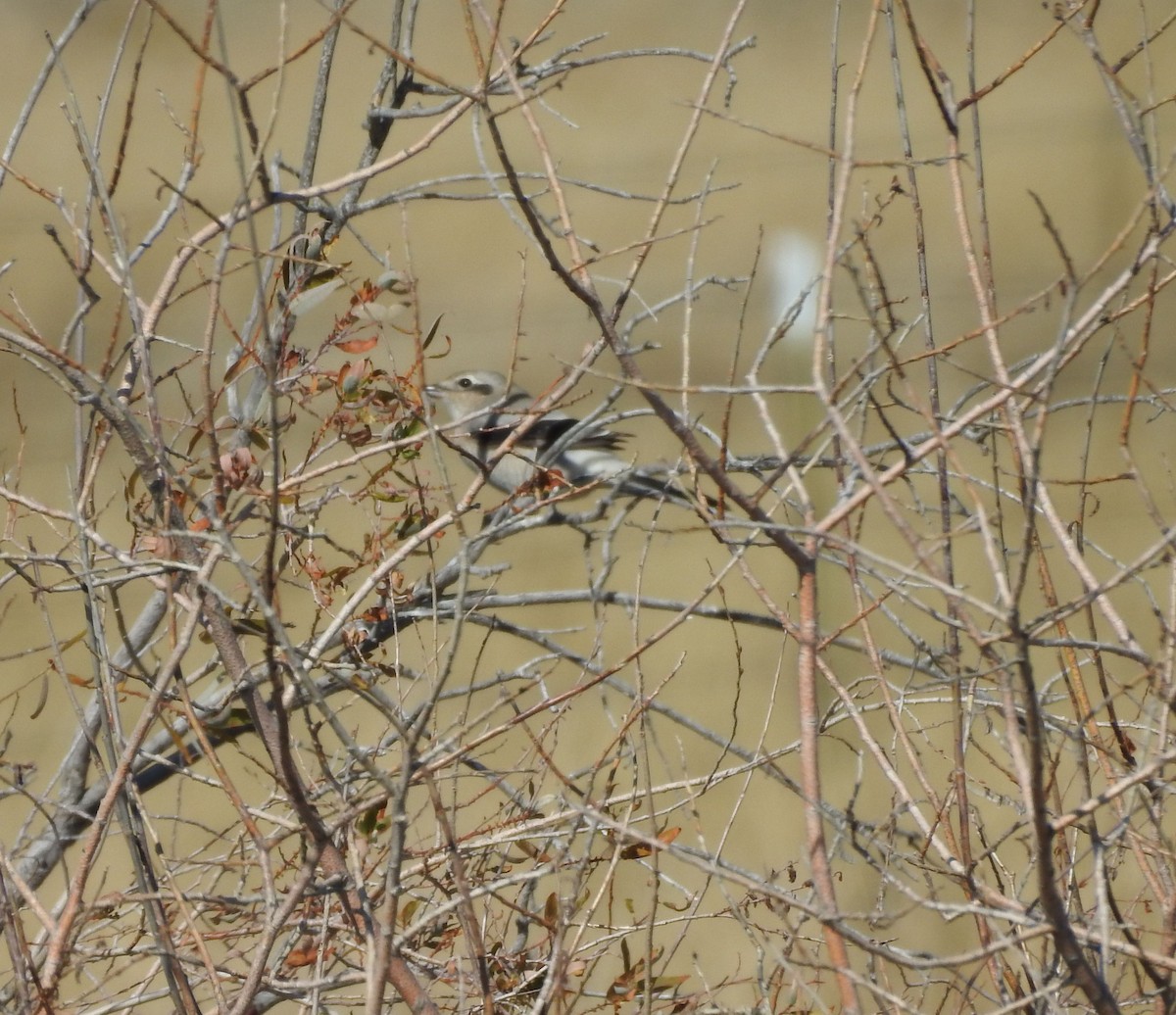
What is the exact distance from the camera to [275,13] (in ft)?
14.0

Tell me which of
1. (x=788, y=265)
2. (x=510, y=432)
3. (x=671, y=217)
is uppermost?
(x=671, y=217)

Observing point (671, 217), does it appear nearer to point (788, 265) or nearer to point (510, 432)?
point (788, 265)

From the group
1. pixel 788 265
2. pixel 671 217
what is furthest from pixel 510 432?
pixel 788 265

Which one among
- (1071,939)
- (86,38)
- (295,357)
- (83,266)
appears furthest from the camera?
(86,38)

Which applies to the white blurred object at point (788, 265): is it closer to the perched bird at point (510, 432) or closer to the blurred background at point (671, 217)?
the blurred background at point (671, 217)

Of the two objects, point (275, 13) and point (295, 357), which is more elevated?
point (275, 13)

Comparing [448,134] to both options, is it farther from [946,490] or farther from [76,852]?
[946,490]

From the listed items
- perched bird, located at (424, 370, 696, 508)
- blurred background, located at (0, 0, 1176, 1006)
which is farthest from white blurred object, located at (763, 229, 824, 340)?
perched bird, located at (424, 370, 696, 508)

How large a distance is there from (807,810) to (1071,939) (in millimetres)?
335

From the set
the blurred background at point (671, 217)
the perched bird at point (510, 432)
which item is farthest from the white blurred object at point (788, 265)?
the perched bird at point (510, 432)

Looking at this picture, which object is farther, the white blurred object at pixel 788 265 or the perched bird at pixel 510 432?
the white blurred object at pixel 788 265

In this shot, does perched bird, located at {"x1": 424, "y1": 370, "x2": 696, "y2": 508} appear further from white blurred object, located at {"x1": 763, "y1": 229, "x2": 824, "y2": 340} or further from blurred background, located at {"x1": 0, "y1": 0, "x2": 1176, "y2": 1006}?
white blurred object, located at {"x1": 763, "y1": 229, "x2": 824, "y2": 340}

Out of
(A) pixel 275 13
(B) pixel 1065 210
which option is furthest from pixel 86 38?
(B) pixel 1065 210

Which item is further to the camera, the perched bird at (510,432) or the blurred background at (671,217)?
the blurred background at (671,217)
